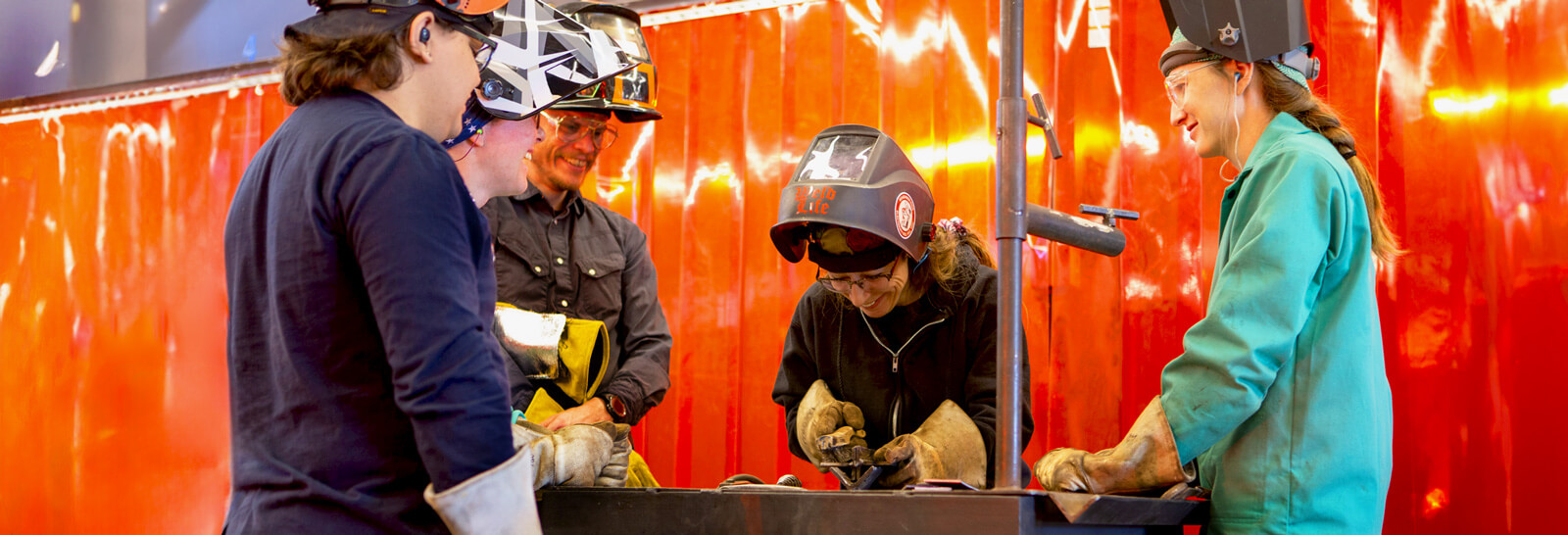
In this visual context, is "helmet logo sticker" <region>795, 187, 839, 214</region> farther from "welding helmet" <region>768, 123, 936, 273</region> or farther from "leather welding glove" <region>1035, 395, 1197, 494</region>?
"leather welding glove" <region>1035, 395, 1197, 494</region>

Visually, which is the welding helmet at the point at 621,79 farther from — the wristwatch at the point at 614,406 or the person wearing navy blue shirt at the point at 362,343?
the person wearing navy blue shirt at the point at 362,343

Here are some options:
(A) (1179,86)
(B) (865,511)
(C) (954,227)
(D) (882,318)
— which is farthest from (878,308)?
(B) (865,511)

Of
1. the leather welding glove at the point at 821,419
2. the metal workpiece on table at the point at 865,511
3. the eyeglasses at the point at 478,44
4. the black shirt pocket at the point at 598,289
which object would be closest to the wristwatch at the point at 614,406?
the black shirt pocket at the point at 598,289

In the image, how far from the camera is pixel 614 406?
9.15 feet

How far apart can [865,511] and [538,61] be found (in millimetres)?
916

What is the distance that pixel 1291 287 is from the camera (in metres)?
1.61

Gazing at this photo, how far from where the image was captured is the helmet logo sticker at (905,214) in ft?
7.84

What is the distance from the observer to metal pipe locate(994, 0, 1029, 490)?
149 cm

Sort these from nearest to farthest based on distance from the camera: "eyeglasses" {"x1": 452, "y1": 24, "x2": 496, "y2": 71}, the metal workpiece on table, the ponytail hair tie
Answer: the metal workpiece on table, "eyeglasses" {"x1": 452, "y1": 24, "x2": 496, "y2": 71}, the ponytail hair tie

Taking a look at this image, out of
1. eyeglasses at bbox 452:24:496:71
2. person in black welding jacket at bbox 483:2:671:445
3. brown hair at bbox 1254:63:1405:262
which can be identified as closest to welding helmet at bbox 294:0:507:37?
eyeglasses at bbox 452:24:496:71

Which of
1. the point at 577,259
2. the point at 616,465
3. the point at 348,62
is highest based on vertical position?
the point at 348,62

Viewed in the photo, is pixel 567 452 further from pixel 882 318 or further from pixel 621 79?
pixel 621 79

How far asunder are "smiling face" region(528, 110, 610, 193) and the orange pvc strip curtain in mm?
995

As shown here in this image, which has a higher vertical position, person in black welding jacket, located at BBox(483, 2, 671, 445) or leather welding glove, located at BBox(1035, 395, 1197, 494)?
person in black welding jacket, located at BBox(483, 2, 671, 445)
